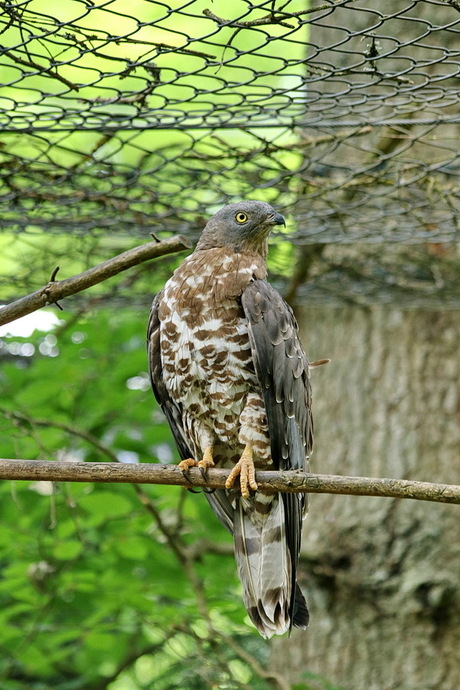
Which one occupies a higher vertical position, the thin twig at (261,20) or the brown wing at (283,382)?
the thin twig at (261,20)

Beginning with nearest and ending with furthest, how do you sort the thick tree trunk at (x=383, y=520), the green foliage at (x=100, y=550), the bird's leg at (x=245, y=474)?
the bird's leg at (x=245, y=474) → the green foliage at (x=100, y=550) → the thick tree trunk at (x=383, y=520)

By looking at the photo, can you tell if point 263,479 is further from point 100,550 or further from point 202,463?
point 100,550

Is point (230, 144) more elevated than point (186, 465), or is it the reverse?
point (230, 144)

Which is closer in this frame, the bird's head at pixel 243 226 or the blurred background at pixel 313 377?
the bird's head at pixel 243 226

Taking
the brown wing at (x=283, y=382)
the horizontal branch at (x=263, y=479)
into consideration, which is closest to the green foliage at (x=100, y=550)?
the brown wing at (x=283, y=382)

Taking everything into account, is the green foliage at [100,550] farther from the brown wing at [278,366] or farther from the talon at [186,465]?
the brown wing at [278,366]

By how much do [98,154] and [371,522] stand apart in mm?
2522

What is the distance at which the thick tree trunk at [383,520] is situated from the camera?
4262 millimetres

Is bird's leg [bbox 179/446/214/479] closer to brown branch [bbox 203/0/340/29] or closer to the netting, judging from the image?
the netting

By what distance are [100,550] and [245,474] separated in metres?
2.09

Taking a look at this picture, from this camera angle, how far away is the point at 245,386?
10.2 feet

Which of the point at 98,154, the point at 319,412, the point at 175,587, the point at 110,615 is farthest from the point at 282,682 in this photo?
the point at 98,154

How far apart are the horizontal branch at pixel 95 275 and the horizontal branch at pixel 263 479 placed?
49 centimetres

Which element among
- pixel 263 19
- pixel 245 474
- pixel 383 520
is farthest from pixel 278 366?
pixel 383 520
